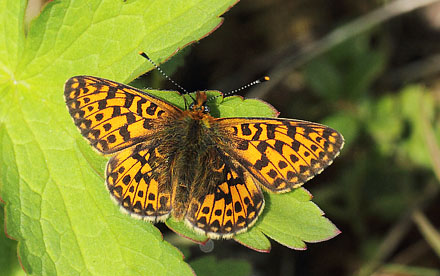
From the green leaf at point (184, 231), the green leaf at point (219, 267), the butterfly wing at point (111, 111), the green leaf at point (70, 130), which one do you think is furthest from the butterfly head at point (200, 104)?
the green leaf at point (219, 267)

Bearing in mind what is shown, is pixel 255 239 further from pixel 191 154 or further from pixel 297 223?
pixel 191 154

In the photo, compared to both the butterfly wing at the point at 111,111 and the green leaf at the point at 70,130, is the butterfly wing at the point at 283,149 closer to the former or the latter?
the butterfly wing at the point at 111,111

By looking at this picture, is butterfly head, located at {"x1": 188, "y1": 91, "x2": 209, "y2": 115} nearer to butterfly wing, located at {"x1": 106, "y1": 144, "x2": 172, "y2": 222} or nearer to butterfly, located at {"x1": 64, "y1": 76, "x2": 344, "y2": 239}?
butterfly, located at {"x1": 64, "y1": 76, "x2": 344, "y2": 239}

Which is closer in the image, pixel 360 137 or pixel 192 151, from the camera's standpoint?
pixel 192 151

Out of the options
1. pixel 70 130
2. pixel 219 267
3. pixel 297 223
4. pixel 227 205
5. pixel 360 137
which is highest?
pixel 70 130

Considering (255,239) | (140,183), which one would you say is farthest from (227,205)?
(140,183)

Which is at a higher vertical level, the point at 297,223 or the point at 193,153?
the point at 193,153

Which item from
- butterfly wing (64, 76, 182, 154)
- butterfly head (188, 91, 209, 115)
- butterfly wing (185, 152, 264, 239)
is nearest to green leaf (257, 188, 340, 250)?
butterfly wing (185, 152, 264, 239)

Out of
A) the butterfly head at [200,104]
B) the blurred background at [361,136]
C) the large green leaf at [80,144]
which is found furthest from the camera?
the blurred background at [361,136]
